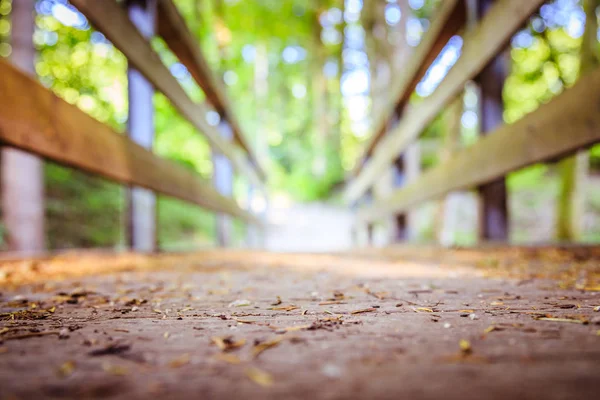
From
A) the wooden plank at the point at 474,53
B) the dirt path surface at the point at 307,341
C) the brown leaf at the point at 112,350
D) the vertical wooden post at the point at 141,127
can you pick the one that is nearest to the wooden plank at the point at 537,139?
the wooden plank at the point at 474,53

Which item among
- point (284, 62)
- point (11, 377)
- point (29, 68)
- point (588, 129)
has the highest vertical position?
point (284, 62)

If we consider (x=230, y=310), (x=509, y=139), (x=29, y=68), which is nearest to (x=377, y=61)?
(x=29, y=68)

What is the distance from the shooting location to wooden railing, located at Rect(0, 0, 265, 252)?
1.56 m

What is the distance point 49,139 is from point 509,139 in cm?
212

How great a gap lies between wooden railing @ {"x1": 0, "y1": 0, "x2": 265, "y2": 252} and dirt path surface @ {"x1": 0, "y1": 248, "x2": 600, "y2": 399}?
27.0 inches

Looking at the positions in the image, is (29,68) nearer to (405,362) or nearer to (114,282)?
(114,282)

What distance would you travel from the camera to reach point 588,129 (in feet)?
4.96

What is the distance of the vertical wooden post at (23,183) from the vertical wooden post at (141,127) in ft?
6.55

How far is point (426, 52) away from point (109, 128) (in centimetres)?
251

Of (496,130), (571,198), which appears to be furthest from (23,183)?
(571,198)

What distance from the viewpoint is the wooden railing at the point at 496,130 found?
156cm

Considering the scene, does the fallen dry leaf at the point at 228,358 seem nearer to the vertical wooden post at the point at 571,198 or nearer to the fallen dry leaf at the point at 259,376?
the fallen dry leaf at the point at 259,376

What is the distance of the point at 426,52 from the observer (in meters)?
3.36

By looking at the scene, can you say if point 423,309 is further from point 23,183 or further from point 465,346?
point 23,183
